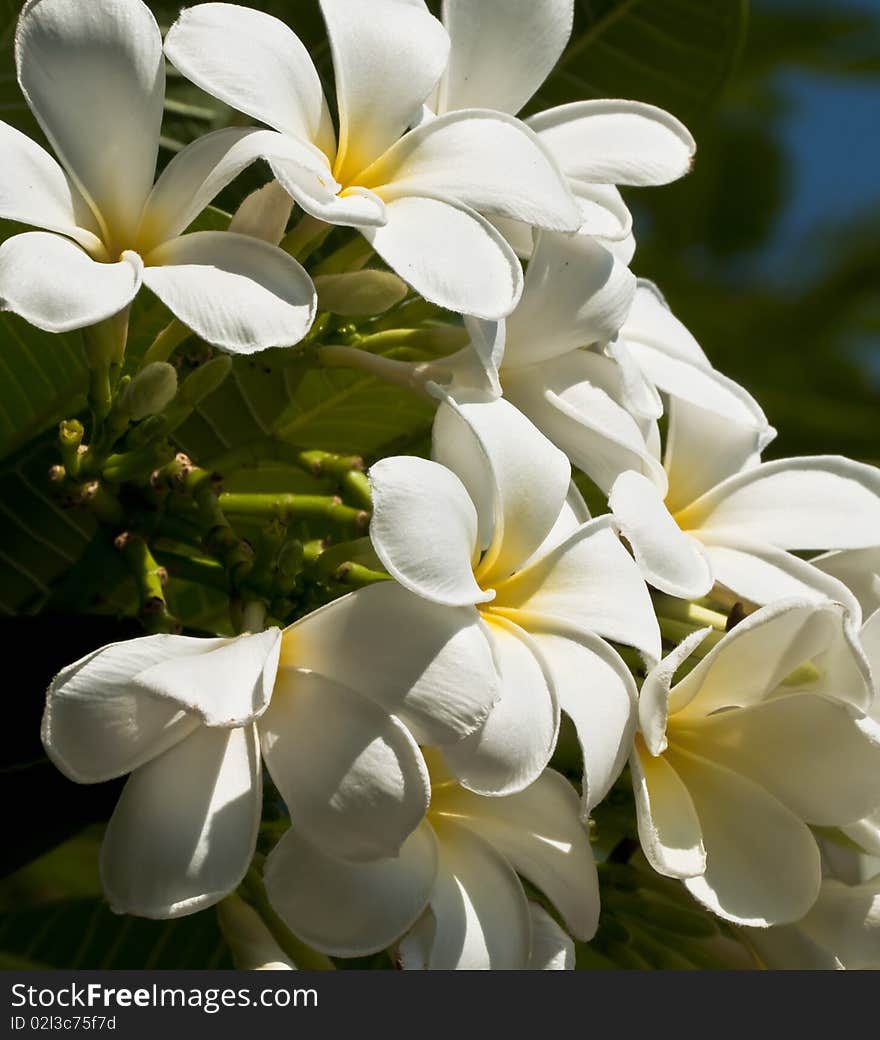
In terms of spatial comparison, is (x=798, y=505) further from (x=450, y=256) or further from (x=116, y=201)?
(x=116, y=201)

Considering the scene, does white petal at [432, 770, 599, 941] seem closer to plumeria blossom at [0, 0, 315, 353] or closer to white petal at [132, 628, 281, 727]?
white petal at [132, 628, 281, 727]

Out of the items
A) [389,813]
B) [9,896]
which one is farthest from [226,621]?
[389,813]

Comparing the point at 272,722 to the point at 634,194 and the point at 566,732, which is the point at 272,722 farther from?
the point at 634,194

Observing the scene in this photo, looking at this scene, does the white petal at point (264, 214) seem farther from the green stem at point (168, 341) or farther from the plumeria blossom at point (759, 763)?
the plumeria blossom at point (759, 763)

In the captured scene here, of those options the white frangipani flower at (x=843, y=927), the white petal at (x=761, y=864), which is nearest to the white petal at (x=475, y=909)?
the white petal at (x=761, y=864)

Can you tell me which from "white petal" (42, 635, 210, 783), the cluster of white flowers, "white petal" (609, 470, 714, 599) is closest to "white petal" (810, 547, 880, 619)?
the cluster of white flowers
